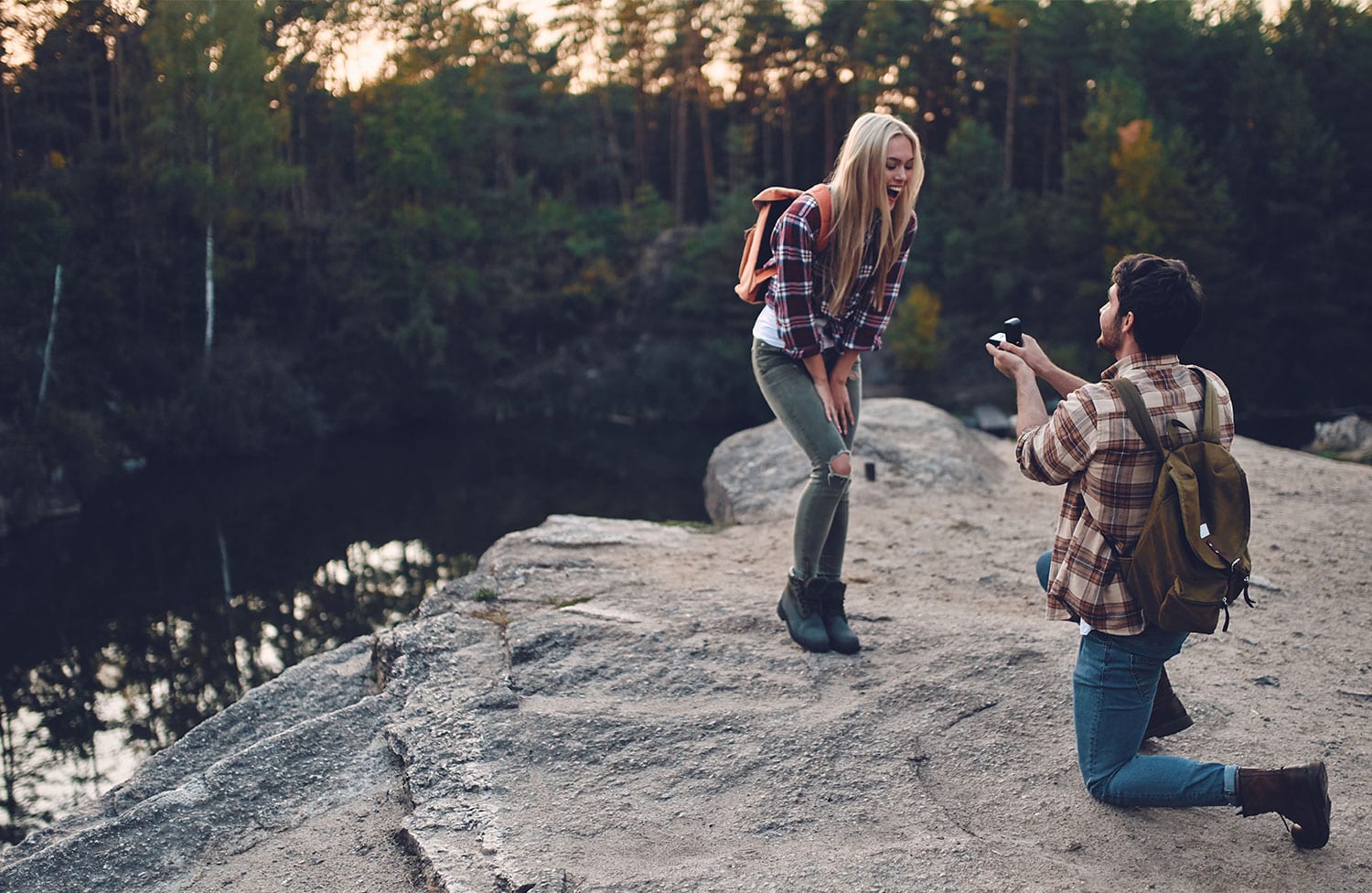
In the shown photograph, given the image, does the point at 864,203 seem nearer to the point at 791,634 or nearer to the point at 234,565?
the point at 791,634

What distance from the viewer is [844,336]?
12.1ft

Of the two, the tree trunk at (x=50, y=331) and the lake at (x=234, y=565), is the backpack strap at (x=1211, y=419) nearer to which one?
the lake at (x=234, y=565)

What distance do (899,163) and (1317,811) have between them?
219 centimetres

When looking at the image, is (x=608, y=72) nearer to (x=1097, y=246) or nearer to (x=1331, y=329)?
(x=1097, y=246)

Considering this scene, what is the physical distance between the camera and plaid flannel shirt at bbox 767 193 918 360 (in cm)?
343

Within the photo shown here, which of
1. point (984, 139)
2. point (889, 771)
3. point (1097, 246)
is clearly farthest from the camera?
point (984, 139)

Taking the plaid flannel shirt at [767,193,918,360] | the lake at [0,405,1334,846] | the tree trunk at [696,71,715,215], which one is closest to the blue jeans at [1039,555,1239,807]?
the plaid flannel shirt at [767,193,918,360]

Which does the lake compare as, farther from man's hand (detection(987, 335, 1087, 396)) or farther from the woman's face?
man's hand (detection(987, 335, 1087, 396))

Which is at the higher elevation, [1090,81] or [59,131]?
[1090,81]

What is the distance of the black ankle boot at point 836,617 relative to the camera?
3.68 metres

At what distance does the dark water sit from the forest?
6.30 ft

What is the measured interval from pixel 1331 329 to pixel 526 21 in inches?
931

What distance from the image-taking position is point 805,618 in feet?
12.3

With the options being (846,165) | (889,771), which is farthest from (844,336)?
(889,771)
